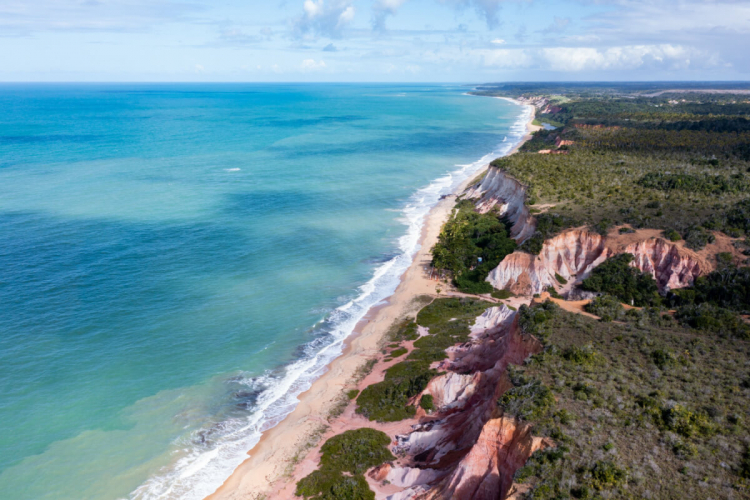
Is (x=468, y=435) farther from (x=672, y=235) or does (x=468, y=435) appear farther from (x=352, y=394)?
(x=672, y=235)

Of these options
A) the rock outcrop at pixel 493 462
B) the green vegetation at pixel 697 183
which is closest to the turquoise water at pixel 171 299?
the rock outcrop at pixel 493 462

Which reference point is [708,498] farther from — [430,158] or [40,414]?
[430,158]

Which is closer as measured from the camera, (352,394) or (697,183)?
(352,394)

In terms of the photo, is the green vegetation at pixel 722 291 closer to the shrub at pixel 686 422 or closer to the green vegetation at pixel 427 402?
the shrub at pixel 686 422

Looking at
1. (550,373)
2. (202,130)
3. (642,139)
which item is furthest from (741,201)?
(202,130)

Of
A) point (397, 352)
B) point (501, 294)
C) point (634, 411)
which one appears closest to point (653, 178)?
point (501, 294)
